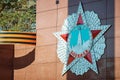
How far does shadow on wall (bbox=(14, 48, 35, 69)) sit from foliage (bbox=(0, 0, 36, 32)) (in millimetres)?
9142

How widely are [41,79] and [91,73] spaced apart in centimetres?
313

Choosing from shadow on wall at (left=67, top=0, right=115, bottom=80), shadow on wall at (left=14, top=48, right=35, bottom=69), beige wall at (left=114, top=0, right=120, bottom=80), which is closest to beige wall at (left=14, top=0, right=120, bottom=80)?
shadow on wall at (left=14, top=48, right=35, bottom=69)

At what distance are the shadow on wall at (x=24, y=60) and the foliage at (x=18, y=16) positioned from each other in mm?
9142

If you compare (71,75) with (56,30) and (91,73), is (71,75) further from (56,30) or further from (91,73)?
(56,30)

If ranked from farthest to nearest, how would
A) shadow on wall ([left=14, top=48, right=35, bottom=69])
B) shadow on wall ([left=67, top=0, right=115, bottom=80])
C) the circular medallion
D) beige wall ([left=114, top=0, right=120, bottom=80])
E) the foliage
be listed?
the foliage → shadow on wall ([left=14, top=48, right=35, bottom=69]) → the circular medallion → shadow on wall ([left=67, top=0, right=115, bottom=80]) → beige wall ([left=114, top=0, right=120, bottom=80])

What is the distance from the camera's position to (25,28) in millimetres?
29703

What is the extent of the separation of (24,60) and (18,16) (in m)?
10.8

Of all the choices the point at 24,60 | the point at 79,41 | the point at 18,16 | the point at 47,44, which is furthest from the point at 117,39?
the point at 18,16

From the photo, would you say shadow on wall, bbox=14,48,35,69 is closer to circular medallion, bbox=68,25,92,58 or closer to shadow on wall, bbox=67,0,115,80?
circular medallion, bbox=68,25,92,58

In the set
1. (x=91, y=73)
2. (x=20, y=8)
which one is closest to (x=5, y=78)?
(x=91, y=73)

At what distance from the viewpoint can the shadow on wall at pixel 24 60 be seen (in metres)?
17.8

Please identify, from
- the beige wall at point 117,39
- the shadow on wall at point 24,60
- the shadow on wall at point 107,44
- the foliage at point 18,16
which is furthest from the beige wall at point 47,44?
the foliage at point 18,16

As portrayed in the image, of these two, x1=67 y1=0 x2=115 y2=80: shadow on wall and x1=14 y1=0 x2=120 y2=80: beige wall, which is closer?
x1=67 y1=0 x2=115 y2=80: shadow on wall

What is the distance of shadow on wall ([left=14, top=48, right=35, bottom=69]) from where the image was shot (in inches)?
703
